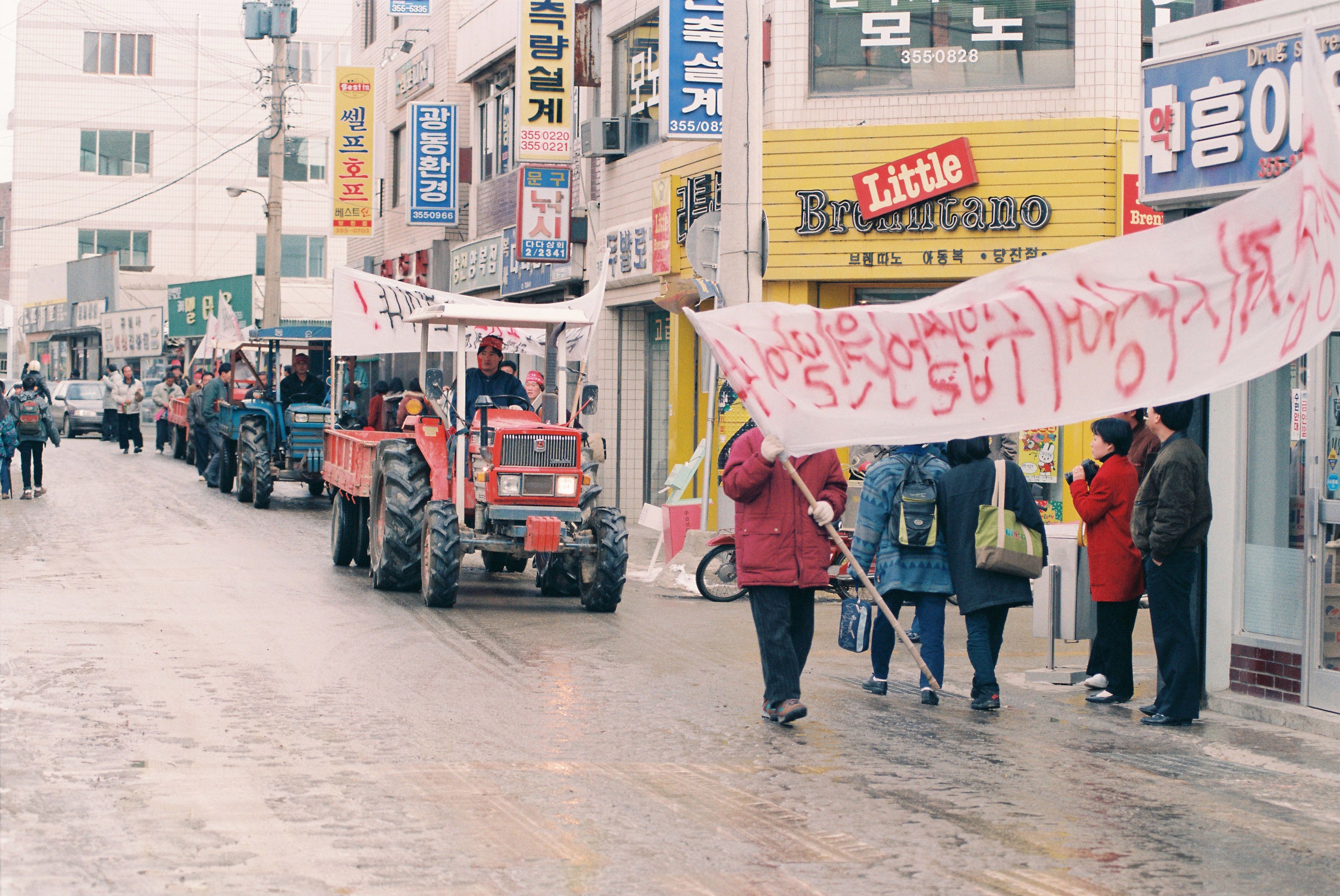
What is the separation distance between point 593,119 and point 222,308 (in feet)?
28.8

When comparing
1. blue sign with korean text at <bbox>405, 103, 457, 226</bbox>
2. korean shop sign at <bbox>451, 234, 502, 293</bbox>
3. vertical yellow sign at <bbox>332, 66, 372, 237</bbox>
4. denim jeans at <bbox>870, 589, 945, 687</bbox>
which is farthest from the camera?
vertical yellow sign at <bbox>332, 66, 372, 237</bbox>

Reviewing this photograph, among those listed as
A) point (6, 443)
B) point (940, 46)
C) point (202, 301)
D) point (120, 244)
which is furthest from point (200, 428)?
point (120, 244)

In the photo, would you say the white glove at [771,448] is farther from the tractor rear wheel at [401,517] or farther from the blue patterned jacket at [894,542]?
the tractor rear wheel at [401,517]

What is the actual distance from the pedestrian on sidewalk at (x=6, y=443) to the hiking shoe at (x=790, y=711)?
1683 cm

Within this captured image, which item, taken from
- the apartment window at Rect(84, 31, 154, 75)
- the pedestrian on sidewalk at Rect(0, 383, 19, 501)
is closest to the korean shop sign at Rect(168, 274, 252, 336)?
the apartment window at Rect(84, 31, 154, 75)

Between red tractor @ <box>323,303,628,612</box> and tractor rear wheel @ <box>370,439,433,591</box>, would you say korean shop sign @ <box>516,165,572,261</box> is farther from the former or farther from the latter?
tractor rear wheel @ <box>370,439,433,591</box>

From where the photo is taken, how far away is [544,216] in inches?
975

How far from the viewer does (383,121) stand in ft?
123

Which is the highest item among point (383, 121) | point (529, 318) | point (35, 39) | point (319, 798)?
point (35, 39)

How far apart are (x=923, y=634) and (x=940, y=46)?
9.99 meters

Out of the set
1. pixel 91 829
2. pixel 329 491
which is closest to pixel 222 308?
pixel 329 491

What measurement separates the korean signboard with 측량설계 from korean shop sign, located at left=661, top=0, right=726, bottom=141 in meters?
36.9

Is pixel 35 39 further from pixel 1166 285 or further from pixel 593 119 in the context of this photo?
pixel 1166 285

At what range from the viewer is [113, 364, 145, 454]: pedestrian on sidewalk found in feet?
118
